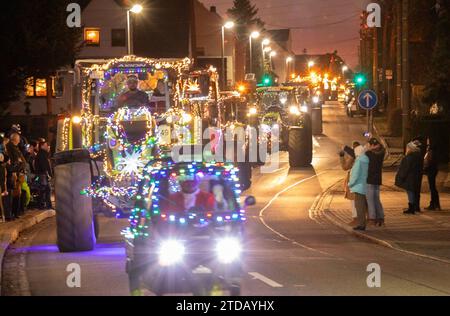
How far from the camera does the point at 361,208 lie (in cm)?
2327

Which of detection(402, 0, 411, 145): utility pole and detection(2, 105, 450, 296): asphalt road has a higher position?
detection(402, 0, 411, 145): utility pole

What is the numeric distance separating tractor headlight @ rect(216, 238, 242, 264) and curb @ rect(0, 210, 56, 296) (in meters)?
5.38

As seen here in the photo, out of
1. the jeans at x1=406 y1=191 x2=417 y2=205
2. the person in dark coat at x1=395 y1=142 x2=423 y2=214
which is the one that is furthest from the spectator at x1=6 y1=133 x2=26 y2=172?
the jeans at x1=406 y1=191 x2=417 y2=205

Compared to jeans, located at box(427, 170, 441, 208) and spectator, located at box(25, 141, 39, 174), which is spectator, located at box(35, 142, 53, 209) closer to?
spectator, located at box(25, 141, 39, 174)

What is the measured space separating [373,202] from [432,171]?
4.66 m

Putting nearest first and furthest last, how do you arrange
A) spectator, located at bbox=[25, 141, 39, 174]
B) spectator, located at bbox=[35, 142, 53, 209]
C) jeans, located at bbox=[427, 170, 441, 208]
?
1. jeans, located at bbox=[427, 170, 441, 208]
2. spectator, located at bbox=[35, 142, 53, 209]
3. spectator, located at bbox=[25, 141, 39, 174]

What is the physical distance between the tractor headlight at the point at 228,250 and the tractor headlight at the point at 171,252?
465 millimetres

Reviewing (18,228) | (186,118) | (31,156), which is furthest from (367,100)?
(18,228)

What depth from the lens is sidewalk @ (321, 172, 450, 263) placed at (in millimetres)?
19938

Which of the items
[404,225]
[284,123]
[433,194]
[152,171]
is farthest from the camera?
[284,123]

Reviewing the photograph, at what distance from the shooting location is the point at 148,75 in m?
20.9

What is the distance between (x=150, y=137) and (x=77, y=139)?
2.08m

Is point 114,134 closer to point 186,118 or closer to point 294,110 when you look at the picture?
point 186,118
